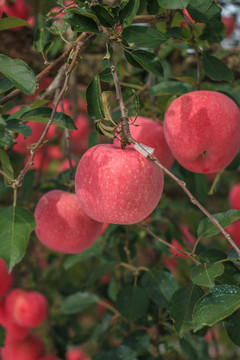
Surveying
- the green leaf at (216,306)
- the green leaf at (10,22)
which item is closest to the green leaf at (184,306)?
the green leaf at (216,306)

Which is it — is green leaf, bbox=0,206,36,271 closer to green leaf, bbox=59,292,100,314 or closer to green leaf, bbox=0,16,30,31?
green leaf, bbox=0,16,30,31

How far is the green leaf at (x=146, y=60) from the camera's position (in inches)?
Answer: 29.0

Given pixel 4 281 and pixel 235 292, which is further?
pixel 4 281

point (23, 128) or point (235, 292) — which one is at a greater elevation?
point (23, 128)

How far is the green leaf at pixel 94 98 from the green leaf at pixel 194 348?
841 mm

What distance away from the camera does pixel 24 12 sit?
156 centimetres

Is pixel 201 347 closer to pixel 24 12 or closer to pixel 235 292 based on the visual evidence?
pixel 235 292

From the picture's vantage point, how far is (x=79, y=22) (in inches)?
26.7

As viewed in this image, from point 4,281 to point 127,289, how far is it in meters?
0.57

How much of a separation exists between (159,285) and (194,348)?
327 millimetres

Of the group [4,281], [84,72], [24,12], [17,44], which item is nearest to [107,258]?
[4,281]

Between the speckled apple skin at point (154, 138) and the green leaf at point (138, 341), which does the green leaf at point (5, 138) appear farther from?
the green leaf at point (138, 341)

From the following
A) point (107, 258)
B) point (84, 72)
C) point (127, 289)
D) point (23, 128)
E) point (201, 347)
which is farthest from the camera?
point (84, 72)

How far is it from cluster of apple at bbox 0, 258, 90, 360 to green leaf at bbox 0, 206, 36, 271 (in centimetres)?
82
